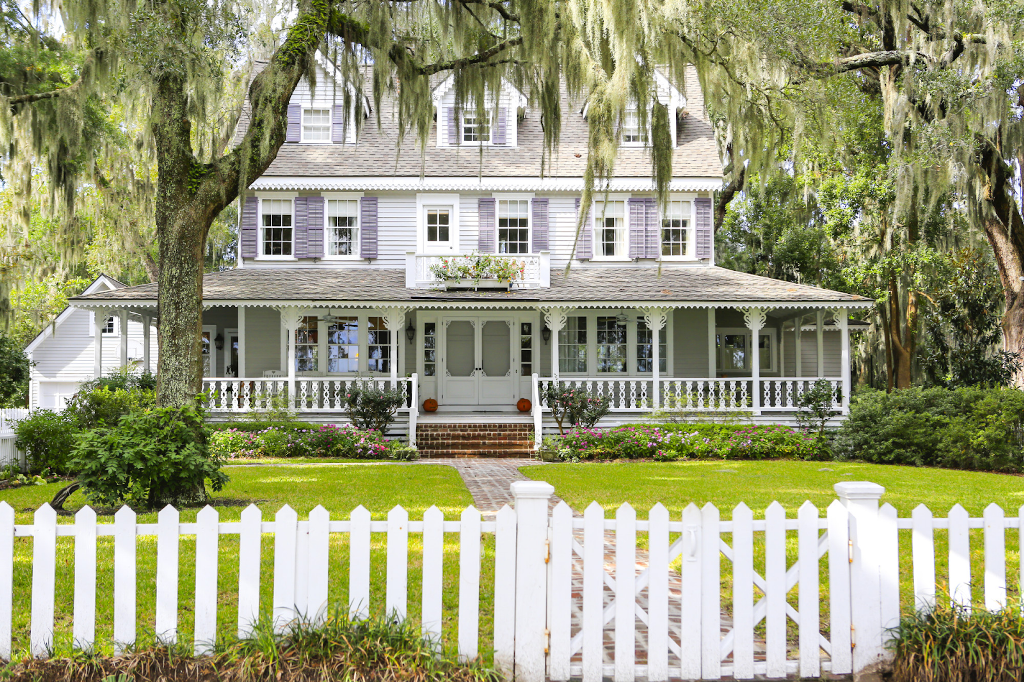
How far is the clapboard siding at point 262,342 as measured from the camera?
18641 mm

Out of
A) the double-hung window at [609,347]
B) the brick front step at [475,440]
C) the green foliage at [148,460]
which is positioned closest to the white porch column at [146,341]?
the brick front step at [475,440]

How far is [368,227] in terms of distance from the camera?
18922mm

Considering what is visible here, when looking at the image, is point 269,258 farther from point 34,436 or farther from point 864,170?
point 864,170

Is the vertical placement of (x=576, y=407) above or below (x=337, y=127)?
below

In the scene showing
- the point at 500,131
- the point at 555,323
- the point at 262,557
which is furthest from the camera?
the point at 500,131

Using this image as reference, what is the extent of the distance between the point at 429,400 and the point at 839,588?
47.7ft

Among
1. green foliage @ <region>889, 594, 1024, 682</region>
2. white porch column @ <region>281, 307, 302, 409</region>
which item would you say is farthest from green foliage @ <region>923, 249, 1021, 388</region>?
green foliage @ <region>889, 594, 1024, 682</region>

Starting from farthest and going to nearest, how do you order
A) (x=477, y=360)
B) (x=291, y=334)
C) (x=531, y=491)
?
(x=477, y=360) → (x=291, y=334) → (x=531, y=491)

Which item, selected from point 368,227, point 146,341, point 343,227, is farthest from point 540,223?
point 146,341

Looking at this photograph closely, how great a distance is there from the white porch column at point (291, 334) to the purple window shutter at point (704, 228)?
31.9 feet

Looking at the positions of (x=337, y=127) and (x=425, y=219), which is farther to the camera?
(x=337, y=127)

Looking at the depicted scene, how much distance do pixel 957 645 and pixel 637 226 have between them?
16.1m

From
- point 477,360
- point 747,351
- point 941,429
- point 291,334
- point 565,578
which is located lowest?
point 941,429

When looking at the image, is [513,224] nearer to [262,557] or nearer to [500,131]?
[500,131]
